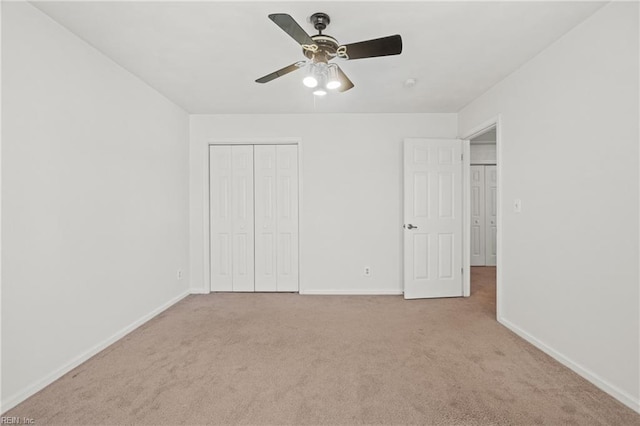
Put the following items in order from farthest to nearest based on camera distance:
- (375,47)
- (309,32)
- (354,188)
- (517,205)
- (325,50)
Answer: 1. (354,188)
2. (517,205)
3. (309,32)
4. (325,50)
5. (375,47)

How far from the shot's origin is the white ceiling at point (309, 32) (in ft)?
6.15

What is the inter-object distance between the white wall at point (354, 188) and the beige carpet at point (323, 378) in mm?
952

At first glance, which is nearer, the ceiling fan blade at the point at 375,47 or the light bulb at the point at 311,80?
the ceiling fan blade at the point at 375,47

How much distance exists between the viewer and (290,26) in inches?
59.3

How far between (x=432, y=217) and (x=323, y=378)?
2.49 meters

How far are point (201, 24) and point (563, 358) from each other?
3506 mm

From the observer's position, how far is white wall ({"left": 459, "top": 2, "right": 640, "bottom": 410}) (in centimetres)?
174

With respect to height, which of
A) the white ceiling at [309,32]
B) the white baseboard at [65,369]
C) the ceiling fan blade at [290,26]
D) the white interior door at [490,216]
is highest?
the white ceiling at [309,32]

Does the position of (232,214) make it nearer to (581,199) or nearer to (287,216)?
(287,216)

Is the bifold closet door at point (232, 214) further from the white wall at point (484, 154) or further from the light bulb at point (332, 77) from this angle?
the white wall at point (484, 154)

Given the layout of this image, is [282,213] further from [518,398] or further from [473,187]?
[473,187]

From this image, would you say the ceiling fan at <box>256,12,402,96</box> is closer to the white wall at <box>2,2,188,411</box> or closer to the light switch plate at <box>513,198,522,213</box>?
the white wall at <box>2,2,188,411</box>

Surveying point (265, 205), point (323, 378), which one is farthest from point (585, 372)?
point (265, 205)

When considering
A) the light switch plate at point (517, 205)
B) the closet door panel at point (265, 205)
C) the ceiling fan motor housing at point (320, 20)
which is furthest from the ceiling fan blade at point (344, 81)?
the closet door panel at point (265, 205)
